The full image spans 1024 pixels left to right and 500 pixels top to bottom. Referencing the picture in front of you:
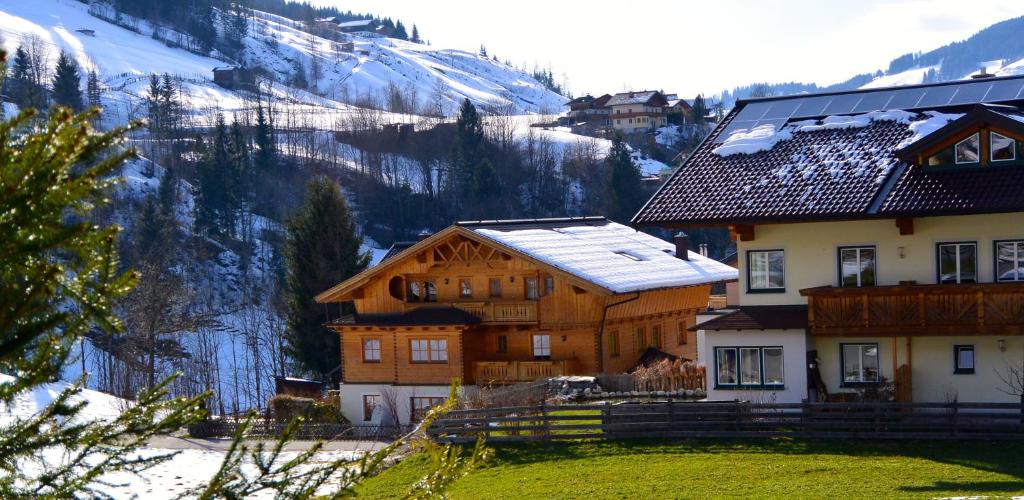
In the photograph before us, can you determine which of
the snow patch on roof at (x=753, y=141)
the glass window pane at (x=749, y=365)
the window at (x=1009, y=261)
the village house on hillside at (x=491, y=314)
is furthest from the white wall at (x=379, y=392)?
the window at (x=1009, y=261)

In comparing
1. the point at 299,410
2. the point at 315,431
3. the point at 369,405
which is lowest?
the point at 315,431

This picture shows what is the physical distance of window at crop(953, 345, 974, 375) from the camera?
27453mm

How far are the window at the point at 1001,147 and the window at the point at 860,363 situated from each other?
503 centimetres

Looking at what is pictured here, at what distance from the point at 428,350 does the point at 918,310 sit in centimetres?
2047

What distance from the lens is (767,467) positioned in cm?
2364

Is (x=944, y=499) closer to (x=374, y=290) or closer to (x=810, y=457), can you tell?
(x=810, y=457)

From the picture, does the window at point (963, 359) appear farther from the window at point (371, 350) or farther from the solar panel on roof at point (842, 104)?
the window at point (371, 350)

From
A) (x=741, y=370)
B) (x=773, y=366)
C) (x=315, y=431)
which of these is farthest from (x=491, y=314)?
(x=773, y=366)

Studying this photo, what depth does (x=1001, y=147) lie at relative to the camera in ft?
89.5

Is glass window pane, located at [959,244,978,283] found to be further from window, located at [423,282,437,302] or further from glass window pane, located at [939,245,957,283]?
window, located at [423,282,437,302]

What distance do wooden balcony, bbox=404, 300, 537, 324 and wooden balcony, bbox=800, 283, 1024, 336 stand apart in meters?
15.6

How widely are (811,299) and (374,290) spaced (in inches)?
826

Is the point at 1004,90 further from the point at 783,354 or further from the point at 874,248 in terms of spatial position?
the point at 783,354

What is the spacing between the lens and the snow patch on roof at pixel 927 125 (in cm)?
2896
